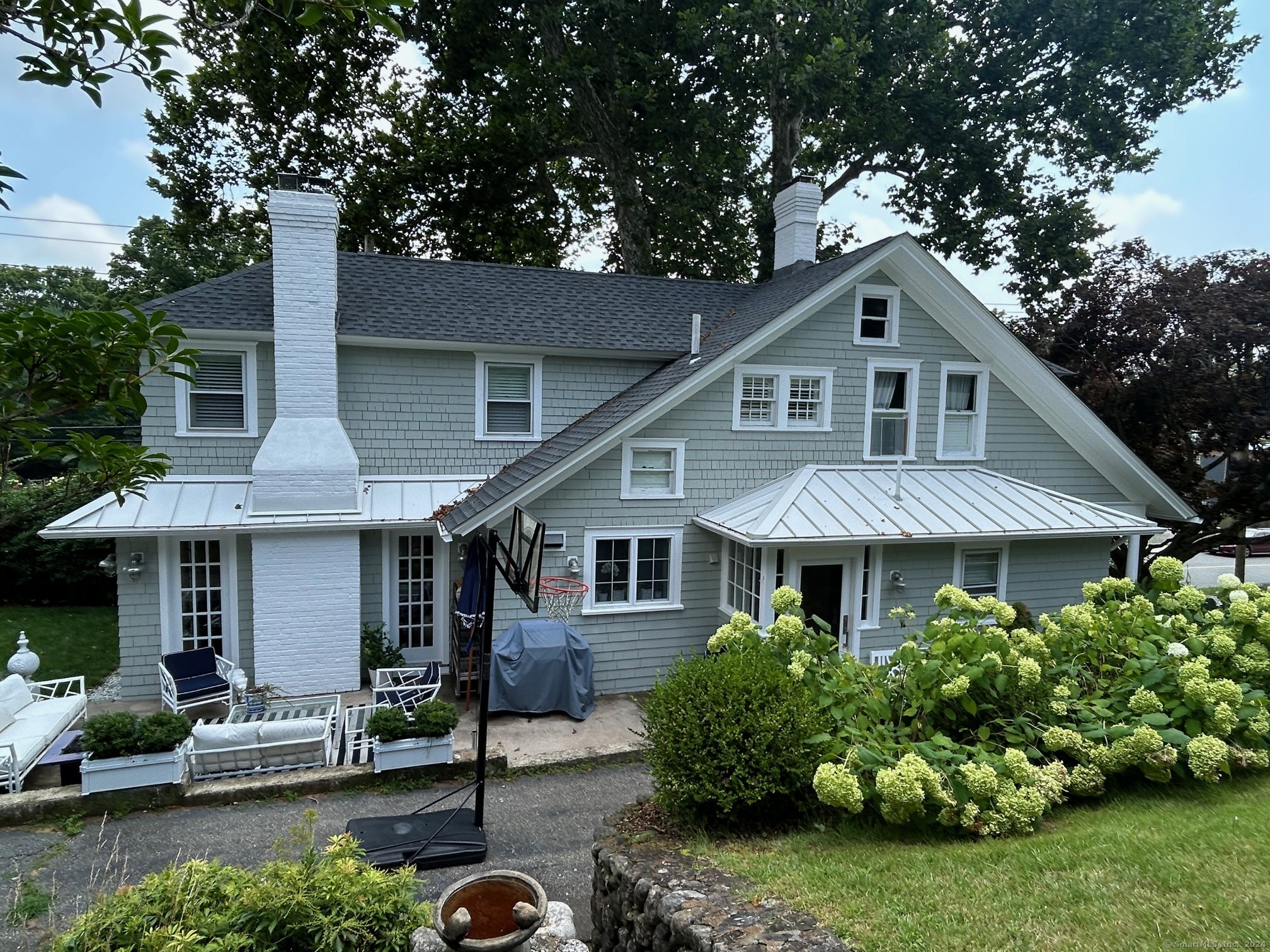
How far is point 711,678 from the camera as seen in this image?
5586 mm

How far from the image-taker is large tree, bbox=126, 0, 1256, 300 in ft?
60.8

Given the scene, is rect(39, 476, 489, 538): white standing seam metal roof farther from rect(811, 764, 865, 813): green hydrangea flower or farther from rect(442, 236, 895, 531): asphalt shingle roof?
rect(811, 764, 865, 813): green hydrangea flower

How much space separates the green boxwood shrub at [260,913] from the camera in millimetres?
3943

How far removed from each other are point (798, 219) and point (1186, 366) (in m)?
8.65

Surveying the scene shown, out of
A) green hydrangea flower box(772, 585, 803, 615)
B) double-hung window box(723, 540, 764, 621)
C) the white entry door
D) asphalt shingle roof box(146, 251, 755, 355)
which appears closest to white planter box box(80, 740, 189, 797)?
the white entry door

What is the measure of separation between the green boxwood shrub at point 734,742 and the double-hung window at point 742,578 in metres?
5.12

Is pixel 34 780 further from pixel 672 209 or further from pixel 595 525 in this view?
pixel 672 209

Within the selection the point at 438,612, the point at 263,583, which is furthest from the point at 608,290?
the point at 263,583

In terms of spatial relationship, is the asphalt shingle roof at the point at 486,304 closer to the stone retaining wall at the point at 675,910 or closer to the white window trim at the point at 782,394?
the white window trim at the point at 782,394

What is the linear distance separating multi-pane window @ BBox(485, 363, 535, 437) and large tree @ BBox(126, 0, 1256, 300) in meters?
9.65

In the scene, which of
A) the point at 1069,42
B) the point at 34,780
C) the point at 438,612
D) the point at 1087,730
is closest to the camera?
the point at 1087,730

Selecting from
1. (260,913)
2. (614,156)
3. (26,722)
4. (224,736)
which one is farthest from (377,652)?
(614,156)

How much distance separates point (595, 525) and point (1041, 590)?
836 cm

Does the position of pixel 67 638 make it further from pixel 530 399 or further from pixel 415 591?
pixel 530 399
